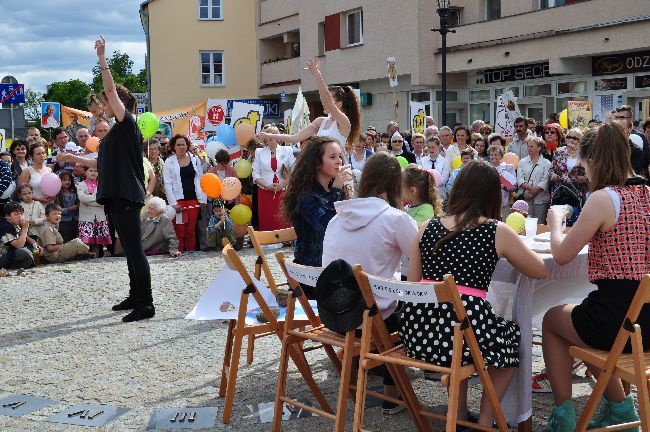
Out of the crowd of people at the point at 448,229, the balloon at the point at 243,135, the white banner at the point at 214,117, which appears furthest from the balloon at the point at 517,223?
the white banner at the point at 214,117

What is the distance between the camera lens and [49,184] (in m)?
12.4

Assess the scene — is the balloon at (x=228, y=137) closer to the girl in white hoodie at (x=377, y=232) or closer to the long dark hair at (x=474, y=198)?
the girl in white hoodie at (x=377, y=232)

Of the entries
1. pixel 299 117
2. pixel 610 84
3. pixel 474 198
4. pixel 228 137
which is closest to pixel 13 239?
pixel 299 117

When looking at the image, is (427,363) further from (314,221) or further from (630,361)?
(314,221)

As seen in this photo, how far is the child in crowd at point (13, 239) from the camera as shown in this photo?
11.5 meters

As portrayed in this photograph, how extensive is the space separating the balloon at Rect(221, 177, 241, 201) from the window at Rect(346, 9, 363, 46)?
780 inches

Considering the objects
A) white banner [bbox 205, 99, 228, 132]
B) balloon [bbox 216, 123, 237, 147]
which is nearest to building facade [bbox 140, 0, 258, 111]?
white banner [bbox 205, 99, 228, 132]

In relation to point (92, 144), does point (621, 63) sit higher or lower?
higher

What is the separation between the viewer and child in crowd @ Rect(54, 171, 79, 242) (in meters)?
12.8

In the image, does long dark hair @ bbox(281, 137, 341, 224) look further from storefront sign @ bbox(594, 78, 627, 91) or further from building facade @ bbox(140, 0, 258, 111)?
building facade @ bbox(140, 0, 258, 111)

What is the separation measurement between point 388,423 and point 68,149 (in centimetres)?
1124

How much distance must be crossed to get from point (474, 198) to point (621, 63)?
20.2 metres

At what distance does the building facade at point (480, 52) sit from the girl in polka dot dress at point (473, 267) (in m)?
16.5

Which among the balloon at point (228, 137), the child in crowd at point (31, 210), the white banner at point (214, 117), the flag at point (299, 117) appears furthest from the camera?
the white banner at point (214, 117)
